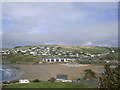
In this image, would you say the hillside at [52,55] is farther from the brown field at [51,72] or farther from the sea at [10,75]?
the sea at [10,75]

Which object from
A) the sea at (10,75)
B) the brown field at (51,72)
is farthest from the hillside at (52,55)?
the sea at (10,75)

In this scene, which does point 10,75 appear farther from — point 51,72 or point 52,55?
point 52,55

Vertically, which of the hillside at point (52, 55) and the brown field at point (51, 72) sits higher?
the hillside at point (52, 55)

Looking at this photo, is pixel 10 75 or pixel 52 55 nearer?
pixel 10 75

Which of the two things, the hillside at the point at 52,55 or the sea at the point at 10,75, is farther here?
the hillside at the point at 52,55

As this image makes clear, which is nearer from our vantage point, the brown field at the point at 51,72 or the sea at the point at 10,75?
the sea at the point at 10,75

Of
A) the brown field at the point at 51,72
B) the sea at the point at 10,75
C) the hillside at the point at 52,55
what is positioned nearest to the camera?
the sea at the point at 10,75

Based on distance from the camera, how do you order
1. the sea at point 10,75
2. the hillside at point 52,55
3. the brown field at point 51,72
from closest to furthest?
1. the sea at point 10,75
2. the brown field at point 51,72
3. the hillside at point 52,55

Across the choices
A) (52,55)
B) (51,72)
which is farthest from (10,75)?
(52,55)

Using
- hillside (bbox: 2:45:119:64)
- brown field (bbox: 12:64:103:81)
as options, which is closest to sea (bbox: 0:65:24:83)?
brown field (bbox: 12:64:103:81)

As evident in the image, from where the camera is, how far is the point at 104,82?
1290 centimetres

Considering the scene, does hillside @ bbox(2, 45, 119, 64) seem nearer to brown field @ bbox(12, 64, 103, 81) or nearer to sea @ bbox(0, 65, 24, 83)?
brown field @ bbox(12, 64, 103, 81)

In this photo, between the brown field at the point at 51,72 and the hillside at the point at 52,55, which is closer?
the brown field at the point at 51,72

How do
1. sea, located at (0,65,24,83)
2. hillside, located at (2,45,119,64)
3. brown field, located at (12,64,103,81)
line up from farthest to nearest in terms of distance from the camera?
hillside, located at (2,45,119,64)
brown field, located at (12,64,103,81)
sea, located at (0,65,24,83)
